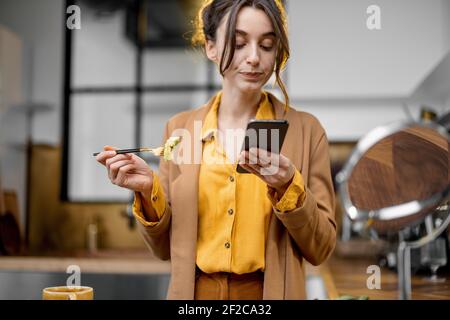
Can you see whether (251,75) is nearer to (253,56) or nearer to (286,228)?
(253,56)

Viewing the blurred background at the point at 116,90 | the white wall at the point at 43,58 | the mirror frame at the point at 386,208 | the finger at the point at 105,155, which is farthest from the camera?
Answer: the white wall at the point at 43,58

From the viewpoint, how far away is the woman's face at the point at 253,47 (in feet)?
2.36

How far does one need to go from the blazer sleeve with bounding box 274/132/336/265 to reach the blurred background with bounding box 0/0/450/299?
4.68 feet

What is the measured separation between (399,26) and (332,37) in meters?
0.29

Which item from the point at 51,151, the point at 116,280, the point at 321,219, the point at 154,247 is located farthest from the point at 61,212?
the point at 321,219

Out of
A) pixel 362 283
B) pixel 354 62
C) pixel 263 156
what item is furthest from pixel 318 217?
pixel 354 62

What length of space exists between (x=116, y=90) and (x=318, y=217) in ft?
6.64

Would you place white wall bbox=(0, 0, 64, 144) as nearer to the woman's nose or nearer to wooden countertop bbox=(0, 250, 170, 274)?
wooden countertop bbox=(0, 250, 170, 274)

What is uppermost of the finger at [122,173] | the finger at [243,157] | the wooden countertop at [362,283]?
the finger at [243,157]

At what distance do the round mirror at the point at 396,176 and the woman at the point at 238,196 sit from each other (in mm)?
75

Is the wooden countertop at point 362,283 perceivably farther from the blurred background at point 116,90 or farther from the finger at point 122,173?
the finger at point 122,173

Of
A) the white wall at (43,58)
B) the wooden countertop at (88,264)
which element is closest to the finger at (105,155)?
the wooden countertop at (88,264)

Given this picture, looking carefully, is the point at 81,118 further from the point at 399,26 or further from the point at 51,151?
the point at 399,26

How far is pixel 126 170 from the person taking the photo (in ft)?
2.36
